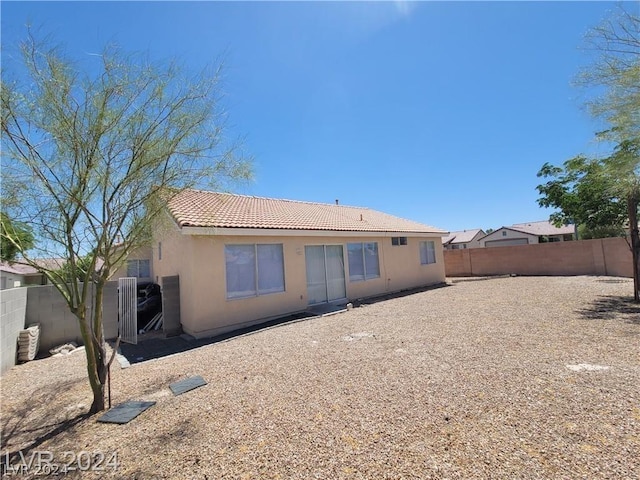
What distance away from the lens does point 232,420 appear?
3.96 m

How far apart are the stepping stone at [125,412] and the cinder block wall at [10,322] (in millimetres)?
4033

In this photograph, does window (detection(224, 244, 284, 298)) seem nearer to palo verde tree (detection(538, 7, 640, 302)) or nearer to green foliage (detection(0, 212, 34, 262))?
green foliage (detection(0, 212, 34, 262))

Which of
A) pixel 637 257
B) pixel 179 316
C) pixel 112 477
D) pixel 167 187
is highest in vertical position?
pixel 167 187

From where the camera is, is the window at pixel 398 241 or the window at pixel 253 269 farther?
the window at pixel 398 241

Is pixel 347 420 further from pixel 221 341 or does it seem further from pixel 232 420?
pixel 221 341

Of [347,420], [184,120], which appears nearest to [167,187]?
[184,120]

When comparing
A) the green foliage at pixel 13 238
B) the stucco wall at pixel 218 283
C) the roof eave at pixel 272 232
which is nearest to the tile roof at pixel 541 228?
the roof eave at pixel 272 232

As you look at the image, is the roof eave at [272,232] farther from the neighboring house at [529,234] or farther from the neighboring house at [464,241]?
the neighboring house at [464,241]

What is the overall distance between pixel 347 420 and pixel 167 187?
4441mm

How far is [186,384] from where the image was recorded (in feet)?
17.6

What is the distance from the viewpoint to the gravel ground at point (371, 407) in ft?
9.67

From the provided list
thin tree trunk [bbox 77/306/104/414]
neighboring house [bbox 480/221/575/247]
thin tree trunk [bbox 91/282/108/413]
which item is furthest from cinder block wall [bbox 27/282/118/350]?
neighboring house [bbox 480/221/575/247]

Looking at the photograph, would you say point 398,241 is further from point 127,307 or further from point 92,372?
point 92,372

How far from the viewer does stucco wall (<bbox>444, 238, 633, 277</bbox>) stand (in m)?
17.0
